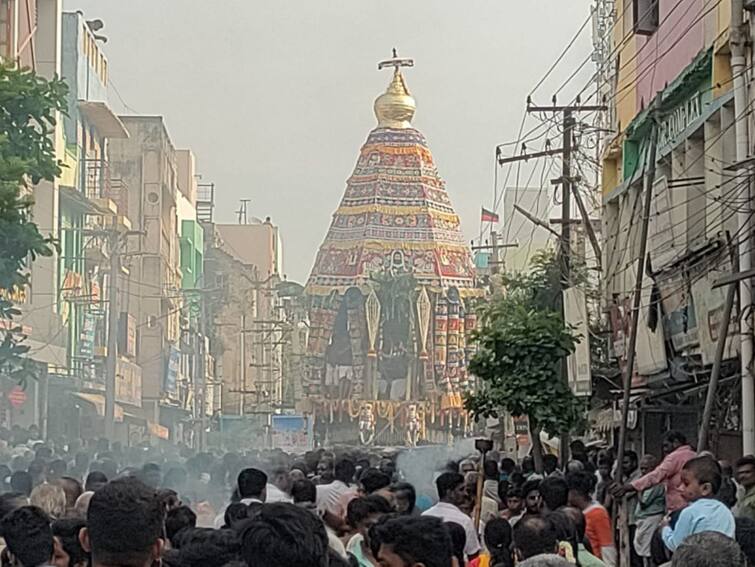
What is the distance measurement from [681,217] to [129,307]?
4733 centimetres

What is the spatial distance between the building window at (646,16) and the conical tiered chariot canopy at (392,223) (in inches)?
1500

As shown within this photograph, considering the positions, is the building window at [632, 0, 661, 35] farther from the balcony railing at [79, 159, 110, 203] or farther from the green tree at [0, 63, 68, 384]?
the balcony railing at [79, 159, 110, 203]

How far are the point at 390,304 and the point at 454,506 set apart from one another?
5376 cm

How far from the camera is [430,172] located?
2539 inches

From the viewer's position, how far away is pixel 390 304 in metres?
63.7

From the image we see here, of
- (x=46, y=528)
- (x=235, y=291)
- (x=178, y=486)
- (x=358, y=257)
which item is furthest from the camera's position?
(x=235, y=291)

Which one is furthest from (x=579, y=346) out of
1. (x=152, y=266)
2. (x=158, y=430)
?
(x=152, y=266)

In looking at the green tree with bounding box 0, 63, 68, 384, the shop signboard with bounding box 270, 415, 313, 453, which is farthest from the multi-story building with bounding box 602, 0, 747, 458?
the shop signboard with bounding box 270, 415, 313, 453

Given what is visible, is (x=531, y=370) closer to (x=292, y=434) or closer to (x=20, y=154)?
(x=20, y=154)

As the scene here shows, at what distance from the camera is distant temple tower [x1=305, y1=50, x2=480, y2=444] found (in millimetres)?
62906

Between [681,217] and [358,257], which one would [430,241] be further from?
[681,217]

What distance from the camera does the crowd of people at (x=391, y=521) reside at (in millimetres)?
5023

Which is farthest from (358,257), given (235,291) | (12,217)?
(12,217)

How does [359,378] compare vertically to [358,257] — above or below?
below
